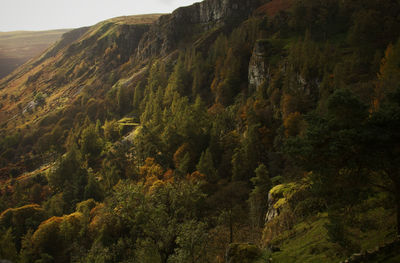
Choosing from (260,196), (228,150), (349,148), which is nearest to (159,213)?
(349,148)

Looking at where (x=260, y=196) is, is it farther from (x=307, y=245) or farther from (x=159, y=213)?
(x=307, y=245)

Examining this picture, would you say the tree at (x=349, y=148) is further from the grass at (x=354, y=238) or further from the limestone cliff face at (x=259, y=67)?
the limestone cliff face at (x=259, y=67)

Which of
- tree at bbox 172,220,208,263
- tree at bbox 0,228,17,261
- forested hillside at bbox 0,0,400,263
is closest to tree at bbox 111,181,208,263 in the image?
forested hillside at bbox 0,0,400,263

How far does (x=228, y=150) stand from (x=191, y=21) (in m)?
132

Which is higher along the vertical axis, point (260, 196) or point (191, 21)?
point (191, 21)

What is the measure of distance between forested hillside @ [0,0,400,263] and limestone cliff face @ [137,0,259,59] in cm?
89

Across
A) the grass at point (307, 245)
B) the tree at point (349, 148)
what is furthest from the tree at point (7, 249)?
the tree at point (349, 148)

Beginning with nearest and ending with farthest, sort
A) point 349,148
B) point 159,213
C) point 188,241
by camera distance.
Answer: point 349,148, point 188,241, point 159,213

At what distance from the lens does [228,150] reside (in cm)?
7488

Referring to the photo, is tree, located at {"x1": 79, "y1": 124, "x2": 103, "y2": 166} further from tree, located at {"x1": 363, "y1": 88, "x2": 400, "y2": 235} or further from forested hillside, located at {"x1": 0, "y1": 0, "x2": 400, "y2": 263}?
tree, located at {"x1": 363, "y1": 88, "x2": 400, "y2": 235}

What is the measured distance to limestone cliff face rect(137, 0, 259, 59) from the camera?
166500mm

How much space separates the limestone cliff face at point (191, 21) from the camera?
166 m

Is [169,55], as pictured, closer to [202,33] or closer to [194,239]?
[202,33]

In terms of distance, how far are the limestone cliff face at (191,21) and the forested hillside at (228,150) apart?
0.89 metres
